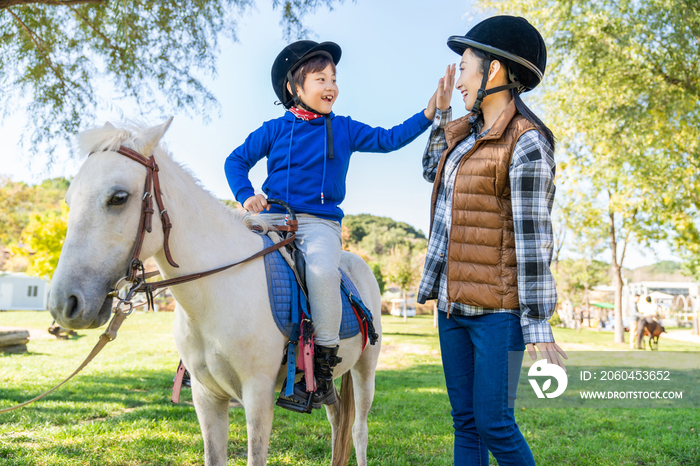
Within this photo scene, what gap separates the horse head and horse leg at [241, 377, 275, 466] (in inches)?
30.9

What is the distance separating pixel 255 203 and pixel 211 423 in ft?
4.11

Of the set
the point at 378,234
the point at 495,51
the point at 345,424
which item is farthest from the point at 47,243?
the point at 378,234

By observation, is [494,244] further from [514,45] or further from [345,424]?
[345,424]

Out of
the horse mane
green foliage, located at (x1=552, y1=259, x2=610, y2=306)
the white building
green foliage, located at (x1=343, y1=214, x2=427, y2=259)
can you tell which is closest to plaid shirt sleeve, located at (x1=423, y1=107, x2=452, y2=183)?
the horse mane

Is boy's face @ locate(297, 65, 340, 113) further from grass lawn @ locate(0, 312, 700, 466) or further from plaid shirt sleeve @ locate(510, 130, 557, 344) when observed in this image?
grass lawn @ locate(0, 312, 700, 466)

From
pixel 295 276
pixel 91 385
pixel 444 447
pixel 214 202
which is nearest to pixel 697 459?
pixel 444 447

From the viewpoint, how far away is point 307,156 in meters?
2.88

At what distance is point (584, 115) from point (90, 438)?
470 inches

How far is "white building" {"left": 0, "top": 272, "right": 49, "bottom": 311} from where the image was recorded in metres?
33.3

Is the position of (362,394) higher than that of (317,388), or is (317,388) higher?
(317,388)

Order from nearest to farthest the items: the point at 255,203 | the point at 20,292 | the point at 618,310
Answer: the point at 255,203, the point at 618,310, the point at 20,292

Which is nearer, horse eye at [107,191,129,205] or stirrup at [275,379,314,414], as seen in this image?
horse eye at [107,191,129,205]

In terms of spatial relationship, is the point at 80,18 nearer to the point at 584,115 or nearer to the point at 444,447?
the point at 444,447

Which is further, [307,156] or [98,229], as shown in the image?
[307,156]
